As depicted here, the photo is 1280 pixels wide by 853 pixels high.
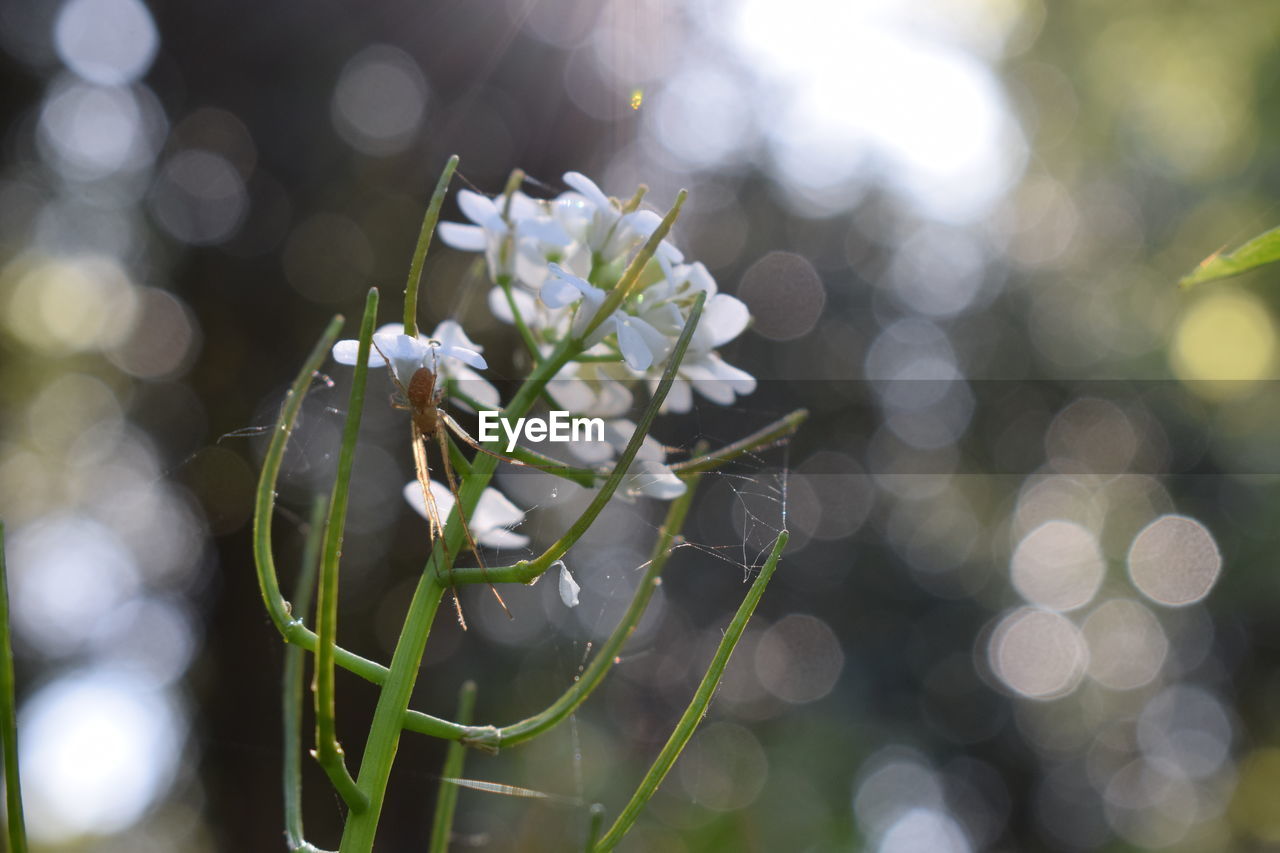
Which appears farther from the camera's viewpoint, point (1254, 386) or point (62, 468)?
point (62, 468)

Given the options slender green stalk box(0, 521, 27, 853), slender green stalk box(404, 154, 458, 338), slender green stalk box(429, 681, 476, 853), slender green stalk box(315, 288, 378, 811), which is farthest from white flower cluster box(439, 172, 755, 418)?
slender green stalk box(0, 521, 27, 853)

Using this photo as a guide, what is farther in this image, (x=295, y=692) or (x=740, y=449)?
(x=295, y=692)

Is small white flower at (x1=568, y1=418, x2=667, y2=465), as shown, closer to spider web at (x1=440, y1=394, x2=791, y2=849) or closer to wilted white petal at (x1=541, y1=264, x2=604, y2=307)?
wilted white petal at (x1=541, y1=264, x2=604, y2=307)

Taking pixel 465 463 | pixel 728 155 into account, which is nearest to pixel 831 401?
pixel 728 155

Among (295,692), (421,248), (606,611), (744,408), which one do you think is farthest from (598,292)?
(744,408)

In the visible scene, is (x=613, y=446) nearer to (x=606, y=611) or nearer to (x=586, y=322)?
(x=586, y=322)

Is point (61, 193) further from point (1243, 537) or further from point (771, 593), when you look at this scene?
point (1243, 537)
